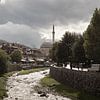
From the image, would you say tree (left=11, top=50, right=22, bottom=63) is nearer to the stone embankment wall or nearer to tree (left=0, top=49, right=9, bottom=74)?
tree (left=0, top=49, right=9, bottom=74)

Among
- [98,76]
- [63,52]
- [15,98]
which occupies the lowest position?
[15,98]

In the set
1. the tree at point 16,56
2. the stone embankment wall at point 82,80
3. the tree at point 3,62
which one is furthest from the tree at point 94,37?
the tree at point 16,56

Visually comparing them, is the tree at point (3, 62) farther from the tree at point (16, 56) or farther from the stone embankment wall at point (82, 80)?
the tree at point (16, 56)

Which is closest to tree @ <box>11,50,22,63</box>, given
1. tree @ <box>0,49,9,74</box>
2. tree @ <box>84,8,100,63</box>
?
tree @ <box>0,49,9,74</box>

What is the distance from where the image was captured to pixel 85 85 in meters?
62.1

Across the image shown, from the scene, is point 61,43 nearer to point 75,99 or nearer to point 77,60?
point 77,60

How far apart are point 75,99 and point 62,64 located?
63.1 m

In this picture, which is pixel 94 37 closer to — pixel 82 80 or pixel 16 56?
pixel 82 80

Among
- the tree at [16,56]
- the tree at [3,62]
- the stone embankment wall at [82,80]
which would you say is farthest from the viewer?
the tree at [16,56]

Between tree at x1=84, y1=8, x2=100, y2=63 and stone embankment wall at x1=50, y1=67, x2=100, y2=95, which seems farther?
tree at x1=84, y1=8, x2=100, y2=63

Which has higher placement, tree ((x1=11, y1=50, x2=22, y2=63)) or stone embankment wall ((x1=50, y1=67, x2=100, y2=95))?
tree ((x1=11, y1=50, x2=22, y2=63))

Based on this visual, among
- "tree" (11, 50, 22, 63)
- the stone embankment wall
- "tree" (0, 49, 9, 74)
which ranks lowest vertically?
the stone embankment wall

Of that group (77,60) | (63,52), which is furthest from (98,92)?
(63,52)

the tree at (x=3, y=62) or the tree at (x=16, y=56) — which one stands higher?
the tree at (x=16, y=56)
